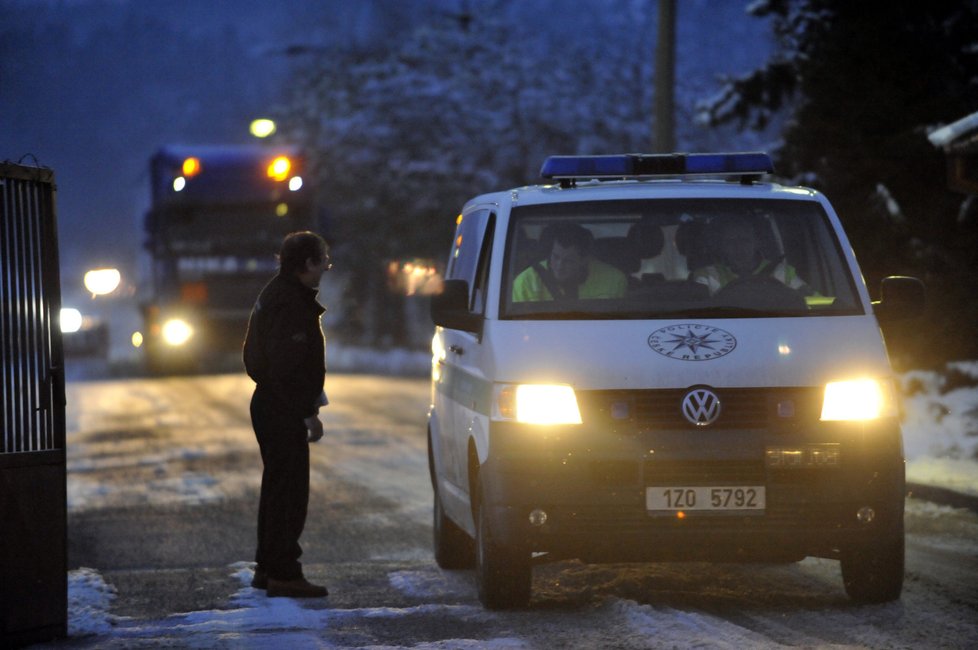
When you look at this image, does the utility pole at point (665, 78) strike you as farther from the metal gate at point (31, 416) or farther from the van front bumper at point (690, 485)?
the metal gate at point (31, 416)

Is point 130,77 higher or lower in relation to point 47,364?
higher

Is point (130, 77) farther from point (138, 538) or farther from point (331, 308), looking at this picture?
point (138, 538)

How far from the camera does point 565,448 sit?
7.52 m

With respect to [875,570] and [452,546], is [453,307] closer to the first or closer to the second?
[452,546]

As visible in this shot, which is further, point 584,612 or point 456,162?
point 456,162

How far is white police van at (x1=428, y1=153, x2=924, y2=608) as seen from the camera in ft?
24.5

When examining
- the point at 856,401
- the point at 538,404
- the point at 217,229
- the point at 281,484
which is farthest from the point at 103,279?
the point at 217,229

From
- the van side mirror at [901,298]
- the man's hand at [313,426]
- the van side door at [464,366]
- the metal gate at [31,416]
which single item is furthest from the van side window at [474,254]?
the metal gate at [31,416]

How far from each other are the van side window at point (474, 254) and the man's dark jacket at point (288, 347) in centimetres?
78

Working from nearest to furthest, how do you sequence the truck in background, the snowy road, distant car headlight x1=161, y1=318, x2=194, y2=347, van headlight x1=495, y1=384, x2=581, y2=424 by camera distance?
the snowy road → van headlight x1=495, y1=384, x2=581, y2=424 → the truck in background → distant car headlight x1=161, y1=318, x2=194, y2=347

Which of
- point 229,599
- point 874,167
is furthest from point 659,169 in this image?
point 874,167

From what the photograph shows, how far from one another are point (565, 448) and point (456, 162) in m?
43.1

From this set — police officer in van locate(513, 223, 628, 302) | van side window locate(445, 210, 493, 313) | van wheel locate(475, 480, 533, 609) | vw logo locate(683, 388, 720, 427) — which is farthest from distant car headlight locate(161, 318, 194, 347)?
vw logo locate(683, 388, 720, 427)

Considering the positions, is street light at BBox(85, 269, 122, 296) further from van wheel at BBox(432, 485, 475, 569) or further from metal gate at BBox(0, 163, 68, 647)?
metal gate at BBox(0, 163, 68, 647)
